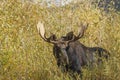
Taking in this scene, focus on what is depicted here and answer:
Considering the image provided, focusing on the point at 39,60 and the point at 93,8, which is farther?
the point at 93,8

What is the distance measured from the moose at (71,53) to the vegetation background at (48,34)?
0.24 metres

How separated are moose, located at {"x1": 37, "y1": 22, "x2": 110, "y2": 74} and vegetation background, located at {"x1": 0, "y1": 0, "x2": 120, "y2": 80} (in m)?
0.24

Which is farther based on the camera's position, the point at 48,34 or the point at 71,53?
the point at 48,34

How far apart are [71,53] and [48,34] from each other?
9.62 feet

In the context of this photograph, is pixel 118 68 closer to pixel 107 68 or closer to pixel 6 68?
pixel 107 68

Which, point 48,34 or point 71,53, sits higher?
point 48,34

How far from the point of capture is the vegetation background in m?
7.15

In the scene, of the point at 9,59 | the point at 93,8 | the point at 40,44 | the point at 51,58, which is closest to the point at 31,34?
the point at 40,44

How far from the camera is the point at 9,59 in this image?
6.53 metres

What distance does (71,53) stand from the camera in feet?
27.1

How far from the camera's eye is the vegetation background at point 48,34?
7.15 meters

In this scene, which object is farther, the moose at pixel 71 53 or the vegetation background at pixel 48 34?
the moose at pixel 71 53

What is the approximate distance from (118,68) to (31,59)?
206 centimetres

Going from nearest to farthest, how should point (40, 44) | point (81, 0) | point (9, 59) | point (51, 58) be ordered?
point (9, 59) → point (51, 58) → point (40, 44) → point (81, 0)
